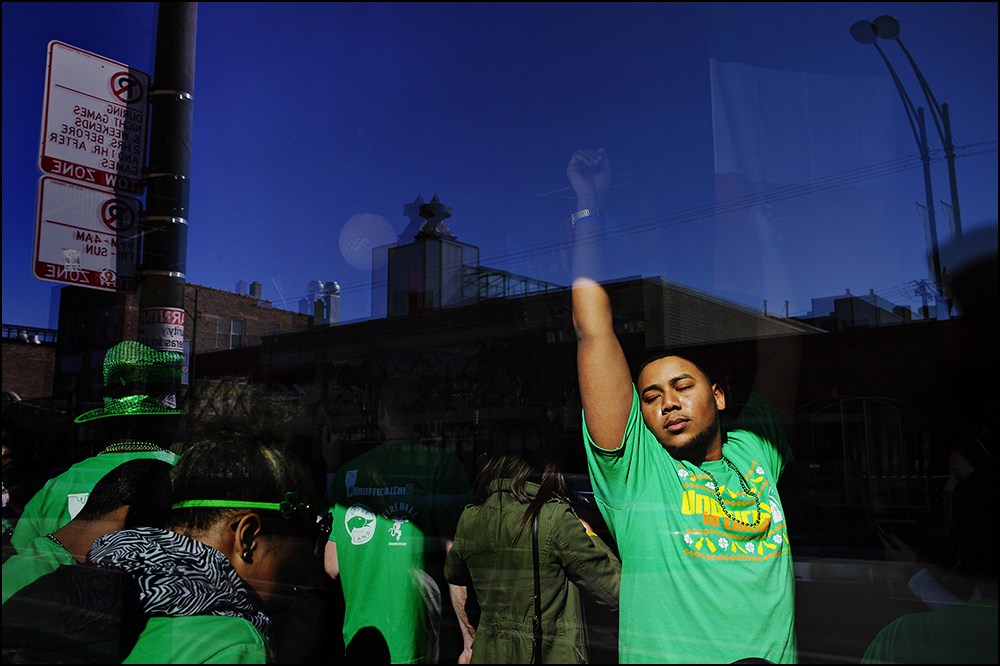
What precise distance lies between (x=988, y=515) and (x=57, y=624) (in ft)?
7.41

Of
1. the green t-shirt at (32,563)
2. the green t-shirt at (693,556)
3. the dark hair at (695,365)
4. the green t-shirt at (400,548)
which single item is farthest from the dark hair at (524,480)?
the green t-shirt at (32,563)

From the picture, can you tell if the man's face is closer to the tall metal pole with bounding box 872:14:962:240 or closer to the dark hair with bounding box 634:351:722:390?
the dark hair with bounding box 634:351:722:390

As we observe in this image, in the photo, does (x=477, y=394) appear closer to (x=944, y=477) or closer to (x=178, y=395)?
(x=178, y=395)

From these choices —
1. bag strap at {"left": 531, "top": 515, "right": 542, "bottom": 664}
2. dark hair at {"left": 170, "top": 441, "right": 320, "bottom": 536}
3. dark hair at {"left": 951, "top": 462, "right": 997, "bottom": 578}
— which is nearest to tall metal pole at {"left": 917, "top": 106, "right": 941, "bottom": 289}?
dark hair at {"left": 951, "top": 462, "right": 997, "bottom": 578}

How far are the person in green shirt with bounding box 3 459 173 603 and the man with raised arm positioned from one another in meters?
1.29

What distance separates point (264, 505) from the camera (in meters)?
1.63

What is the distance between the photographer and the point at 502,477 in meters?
2.03

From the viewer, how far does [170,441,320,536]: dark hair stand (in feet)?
5.20

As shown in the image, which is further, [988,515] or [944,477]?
[944,477]

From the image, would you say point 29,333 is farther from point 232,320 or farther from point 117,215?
point 232,320

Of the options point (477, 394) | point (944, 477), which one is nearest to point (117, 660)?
point (477, 394)

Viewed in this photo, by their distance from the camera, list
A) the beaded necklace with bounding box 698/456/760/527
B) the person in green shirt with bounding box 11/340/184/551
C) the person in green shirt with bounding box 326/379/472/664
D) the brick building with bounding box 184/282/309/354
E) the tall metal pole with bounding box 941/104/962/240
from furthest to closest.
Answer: the brick building with bounding box 184/282/309/354, the person in green shirt with bounding box 11/340/184/551, the person in green shirt with bounding box 326/379/472/664, the beaded necklace with bounding box 698/456/760/527, the tall metal pole with bounding box 941/104/962/240

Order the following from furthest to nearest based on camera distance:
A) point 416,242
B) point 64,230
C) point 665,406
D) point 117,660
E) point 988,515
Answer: point 416,242
point 64,230
point 665,406
point 117,660
point 988,515

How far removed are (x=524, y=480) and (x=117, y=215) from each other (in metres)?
1.79
